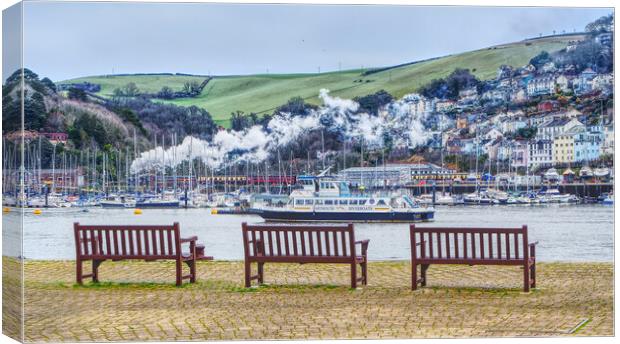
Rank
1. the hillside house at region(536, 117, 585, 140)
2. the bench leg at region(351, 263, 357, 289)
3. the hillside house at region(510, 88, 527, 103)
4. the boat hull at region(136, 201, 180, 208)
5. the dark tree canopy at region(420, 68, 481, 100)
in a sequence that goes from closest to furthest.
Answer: the bench leg at region(351, 263, 357, 289)
the hillside house at region(536, 117, 585, 140)
the hillside house at region(510, 88, 527, 103)
the dark tree canopy at region(420, 68, 481, 100)
the boat hull at region(136, 201, 180, 208)

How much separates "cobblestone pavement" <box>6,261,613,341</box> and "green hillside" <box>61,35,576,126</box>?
19039mm

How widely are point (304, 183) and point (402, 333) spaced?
167 feet

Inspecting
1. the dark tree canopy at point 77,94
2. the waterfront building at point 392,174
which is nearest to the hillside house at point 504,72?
the dark tree canopy at point 77,94

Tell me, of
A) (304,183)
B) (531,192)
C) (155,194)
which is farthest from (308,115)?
(155,194)

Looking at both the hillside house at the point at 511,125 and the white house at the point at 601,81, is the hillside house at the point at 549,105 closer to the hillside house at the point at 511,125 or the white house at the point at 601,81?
the hillside house at the point at 511,125

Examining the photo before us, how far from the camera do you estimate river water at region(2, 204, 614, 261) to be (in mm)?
31484

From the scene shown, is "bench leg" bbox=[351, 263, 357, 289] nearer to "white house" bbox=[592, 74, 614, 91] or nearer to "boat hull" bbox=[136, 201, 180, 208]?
"white house" bbox=[592, 74, 614, 91]

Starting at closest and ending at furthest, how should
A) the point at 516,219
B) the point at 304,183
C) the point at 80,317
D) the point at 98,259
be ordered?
the point at 80,317
the point at 98,259
the point at 516,219
the point at 304,183

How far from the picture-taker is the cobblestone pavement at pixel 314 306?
9773 millimetres

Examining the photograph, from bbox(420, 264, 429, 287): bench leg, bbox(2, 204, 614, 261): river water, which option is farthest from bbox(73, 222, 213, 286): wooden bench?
bbox(420, 264, 429, 287): bench leg

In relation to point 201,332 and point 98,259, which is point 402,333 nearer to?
point 201,332

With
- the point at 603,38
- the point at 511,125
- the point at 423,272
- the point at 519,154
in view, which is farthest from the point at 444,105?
the point at 423,272

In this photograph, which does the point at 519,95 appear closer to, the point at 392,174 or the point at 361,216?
the point at 392,174

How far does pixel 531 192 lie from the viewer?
46.8 meters
